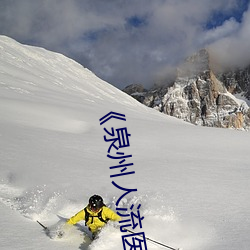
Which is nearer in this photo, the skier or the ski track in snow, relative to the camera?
the ski track in snow

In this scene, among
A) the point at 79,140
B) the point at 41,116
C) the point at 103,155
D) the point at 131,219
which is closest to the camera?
the point at 131,219

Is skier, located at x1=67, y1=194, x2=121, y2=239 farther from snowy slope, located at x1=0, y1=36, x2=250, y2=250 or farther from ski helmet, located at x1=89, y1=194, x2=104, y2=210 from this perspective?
snowy slope, located at x1=0, y1=36, x2=250, y2=250

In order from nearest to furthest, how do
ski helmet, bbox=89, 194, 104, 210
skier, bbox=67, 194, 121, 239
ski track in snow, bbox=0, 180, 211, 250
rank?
ski track in snow, bbox=0, 180, 211, 250 < ski helmet, bbox=89, 194, 104, 210 < skier, bbox=67, 194, 121, 239

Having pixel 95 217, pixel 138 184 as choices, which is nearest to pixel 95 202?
pixel 95 217

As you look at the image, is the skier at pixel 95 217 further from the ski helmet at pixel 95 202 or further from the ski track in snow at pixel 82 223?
the ski track in snow at pixel 82 223

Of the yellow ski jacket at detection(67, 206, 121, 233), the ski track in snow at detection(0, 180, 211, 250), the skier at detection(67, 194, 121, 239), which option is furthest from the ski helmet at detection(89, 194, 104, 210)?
the ski track in snow at detection(0, 180, 211, 250)

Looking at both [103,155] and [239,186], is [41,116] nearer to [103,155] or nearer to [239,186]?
[103,155]

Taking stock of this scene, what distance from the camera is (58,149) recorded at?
38.8 ft

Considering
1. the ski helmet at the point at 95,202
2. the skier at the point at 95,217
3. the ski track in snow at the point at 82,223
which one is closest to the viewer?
the ski track in snow at the point at 82,223

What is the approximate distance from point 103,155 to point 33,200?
454 cm

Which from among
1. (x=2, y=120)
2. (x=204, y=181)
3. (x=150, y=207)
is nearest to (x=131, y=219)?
(x=150, y=207)

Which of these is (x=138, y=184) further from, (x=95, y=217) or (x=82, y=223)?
(x=95, y=217)

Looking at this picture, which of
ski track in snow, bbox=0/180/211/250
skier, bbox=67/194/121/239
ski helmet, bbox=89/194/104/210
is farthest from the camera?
skier, bbox=67/194/121/239

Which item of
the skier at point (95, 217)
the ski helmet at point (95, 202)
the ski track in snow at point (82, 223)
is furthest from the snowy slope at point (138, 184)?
the ski helmet at point (95, 202)
